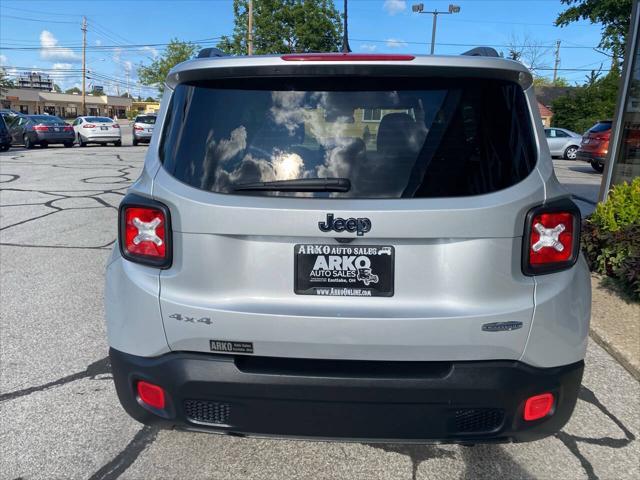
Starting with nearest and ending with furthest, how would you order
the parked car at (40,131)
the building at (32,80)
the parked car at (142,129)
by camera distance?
1. the parked car at (40,131)
2. the parked car at (142,129)
3. the building at (32,80)

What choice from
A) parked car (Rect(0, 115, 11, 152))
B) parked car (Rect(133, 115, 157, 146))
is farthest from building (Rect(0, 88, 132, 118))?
parked car (Rect(0, 115, 11, 152))

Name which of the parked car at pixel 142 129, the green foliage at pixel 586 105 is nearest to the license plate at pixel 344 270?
the parked car at pixel 142 129

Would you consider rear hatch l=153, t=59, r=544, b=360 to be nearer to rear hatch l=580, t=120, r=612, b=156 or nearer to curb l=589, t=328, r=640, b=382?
curb l=589, t=328, r=640, b=382

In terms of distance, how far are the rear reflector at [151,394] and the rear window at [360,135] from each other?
2.89 feet

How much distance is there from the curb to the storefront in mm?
3195

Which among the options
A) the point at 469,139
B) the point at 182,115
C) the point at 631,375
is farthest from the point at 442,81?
the point at 631,375

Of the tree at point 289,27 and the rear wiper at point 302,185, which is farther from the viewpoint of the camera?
the tree at point 289,27

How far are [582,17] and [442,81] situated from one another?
11915 mm

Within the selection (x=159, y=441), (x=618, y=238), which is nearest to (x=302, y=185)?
(x=159, y=441)

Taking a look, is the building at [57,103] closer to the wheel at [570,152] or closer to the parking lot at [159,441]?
the wheel at [570,152]

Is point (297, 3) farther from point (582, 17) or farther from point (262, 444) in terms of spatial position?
point (262, 444)

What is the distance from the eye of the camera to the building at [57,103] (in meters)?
86.6

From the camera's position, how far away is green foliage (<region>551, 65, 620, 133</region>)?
3127 cm

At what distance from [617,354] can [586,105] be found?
33.2 meters
